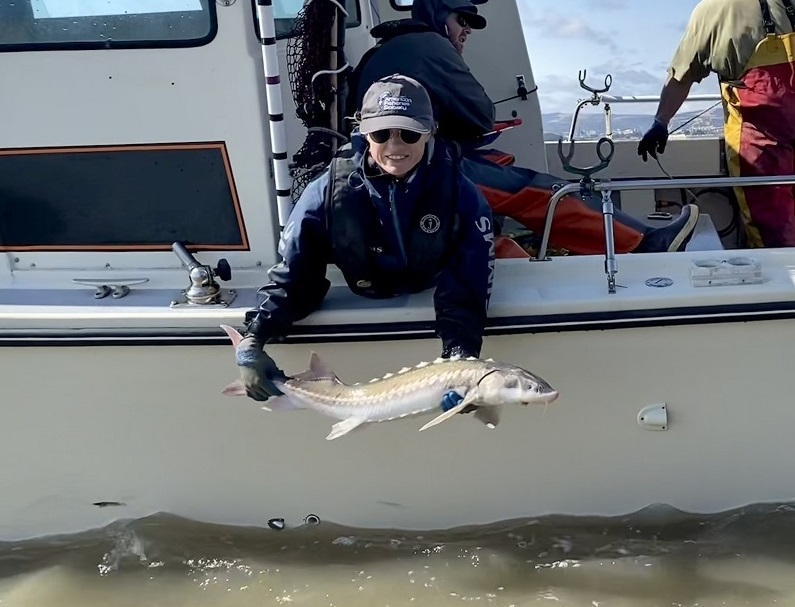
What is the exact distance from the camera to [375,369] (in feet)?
9.66

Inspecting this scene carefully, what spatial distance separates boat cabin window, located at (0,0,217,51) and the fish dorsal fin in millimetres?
1252

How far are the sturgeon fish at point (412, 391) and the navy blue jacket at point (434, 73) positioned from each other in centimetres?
125

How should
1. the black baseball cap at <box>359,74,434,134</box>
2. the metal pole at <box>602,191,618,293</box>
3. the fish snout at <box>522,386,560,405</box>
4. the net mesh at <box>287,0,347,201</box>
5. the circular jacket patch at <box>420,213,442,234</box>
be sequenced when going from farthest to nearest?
the net mesh at <box>287,0,347,201</box> < the metal pole at <box>602,191,618,293</box> < the circular jacket patch at <box>420,213,442,234</box> < the black baseball cap at <box>359,74,434,134</box> < the fish snout at <box>522,386,560,405</box>

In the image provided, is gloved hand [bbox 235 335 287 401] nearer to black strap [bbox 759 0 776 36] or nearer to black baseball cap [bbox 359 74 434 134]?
black baseball cap [bbox 359 74 434 134]

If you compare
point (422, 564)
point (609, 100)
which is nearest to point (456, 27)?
point (609, 100)

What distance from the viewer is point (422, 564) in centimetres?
314

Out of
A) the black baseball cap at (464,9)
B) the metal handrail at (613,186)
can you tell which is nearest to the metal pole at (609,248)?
the metal handrail at (613,186)

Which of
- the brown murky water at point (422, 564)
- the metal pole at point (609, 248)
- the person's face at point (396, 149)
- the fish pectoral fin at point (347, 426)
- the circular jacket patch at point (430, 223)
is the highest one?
the person's face at point (396, 149)

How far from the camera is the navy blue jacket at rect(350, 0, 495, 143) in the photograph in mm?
3213

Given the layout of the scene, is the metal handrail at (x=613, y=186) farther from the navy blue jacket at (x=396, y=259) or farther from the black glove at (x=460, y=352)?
the black glove at (x=460, y=352)

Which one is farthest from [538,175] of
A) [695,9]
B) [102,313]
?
[102,313]

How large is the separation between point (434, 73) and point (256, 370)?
147cm

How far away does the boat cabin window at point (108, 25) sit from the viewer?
9.43 ft

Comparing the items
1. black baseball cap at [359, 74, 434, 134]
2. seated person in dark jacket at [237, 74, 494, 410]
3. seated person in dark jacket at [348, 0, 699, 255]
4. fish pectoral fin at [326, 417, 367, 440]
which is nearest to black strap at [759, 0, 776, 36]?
seated person in dark jacket at [348, 0, 699, 255]
